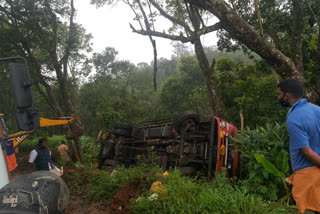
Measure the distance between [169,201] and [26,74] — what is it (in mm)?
2744

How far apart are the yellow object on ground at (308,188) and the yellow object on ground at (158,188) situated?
2.14m

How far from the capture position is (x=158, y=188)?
4387mm

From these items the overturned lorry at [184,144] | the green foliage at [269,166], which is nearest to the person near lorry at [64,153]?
the overturned lorry at [184,144]

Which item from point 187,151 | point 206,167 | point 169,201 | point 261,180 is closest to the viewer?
point 169,201

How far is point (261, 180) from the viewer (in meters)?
4.86

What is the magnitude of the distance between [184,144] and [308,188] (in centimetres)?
502

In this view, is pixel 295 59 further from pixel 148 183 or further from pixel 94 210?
pixel 94 210

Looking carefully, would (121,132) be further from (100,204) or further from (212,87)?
(212,87)

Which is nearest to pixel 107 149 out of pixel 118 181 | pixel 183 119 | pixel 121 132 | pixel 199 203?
pixel 121 132

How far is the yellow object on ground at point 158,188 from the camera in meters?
4.20

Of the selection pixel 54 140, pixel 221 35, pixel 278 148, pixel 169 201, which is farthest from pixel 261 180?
pixel 54 140

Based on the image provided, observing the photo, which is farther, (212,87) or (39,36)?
(39,36)

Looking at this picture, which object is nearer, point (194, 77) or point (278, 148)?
point (278, 148)

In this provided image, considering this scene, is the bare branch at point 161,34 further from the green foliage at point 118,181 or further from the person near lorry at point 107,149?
the green foliage at point 118,181
